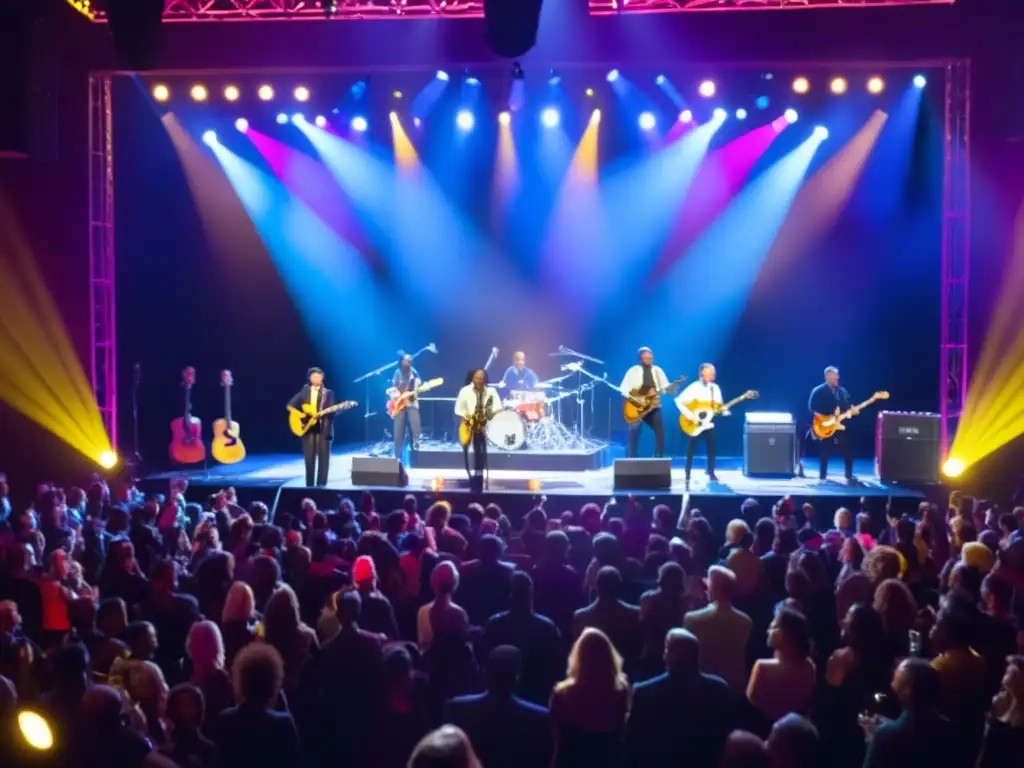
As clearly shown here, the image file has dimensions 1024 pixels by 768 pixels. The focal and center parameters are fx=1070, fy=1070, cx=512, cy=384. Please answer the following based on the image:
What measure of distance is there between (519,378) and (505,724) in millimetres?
12020

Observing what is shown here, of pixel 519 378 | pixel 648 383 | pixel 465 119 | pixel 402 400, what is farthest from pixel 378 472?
pixel 465 119

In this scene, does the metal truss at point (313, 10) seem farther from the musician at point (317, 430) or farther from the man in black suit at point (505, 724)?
the man in black suit at point (505, 724)

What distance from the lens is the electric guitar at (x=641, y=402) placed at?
14.3 m

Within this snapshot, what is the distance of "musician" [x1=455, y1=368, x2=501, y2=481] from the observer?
43.3 feet

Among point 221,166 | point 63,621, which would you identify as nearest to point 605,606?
point 63,621

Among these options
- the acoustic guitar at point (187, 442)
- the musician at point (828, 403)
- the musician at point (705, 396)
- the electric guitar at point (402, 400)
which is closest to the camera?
the musician at point (705, 396)

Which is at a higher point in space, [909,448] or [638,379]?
[638,379]

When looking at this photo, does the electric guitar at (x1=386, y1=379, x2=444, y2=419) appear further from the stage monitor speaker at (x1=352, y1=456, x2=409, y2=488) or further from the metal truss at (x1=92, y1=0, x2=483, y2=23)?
the metal truss at (x1=92, y1=0, x2=483, y2=23)

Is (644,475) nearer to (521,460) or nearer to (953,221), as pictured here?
(521,460)

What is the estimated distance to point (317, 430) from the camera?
13602 millimetres

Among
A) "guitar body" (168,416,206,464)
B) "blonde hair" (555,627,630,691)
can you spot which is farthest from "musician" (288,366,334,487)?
"blonde hair" (555,627,630,691)

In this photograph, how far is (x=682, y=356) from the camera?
722 inches

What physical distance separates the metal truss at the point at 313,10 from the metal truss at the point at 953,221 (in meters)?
6.24

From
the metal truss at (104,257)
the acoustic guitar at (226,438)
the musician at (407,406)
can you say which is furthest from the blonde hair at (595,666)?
the acoustic guitar at (226,438)
